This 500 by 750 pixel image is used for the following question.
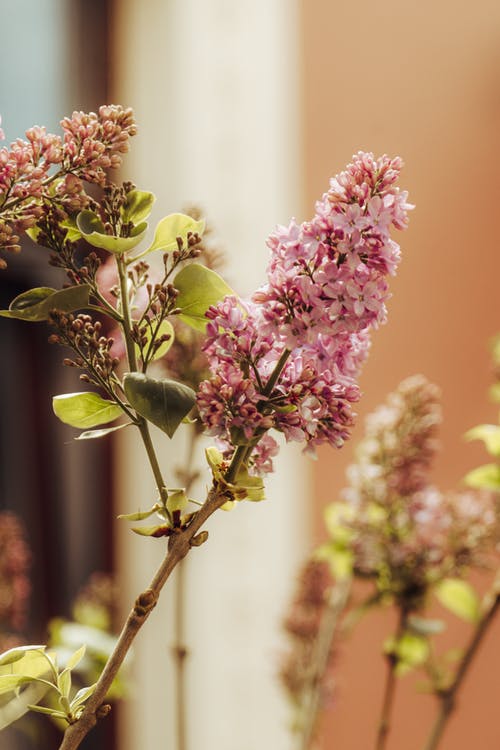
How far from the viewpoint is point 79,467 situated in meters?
1.35

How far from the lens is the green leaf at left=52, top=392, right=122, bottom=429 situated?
1.12ft

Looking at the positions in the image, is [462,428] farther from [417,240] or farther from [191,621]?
[191,621]

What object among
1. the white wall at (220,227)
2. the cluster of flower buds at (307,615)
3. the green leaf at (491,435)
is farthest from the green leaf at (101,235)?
the white wall at (220,227)

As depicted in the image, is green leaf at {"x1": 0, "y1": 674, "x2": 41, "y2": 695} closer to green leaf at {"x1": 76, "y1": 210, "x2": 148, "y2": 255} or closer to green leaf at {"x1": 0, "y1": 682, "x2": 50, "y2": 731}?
green leaf at {"x1": 0, "y1": 682, "x2": 50, "y2": 731}

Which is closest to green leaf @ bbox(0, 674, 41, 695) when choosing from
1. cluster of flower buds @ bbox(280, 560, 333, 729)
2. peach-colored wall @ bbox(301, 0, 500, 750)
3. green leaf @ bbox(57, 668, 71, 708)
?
green leaf @ bbox(57, 668, 71, 708)

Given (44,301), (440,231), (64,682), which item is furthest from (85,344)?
(440,231)

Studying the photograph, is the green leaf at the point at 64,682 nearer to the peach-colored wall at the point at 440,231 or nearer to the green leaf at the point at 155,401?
the green leaf at the point at 155,401

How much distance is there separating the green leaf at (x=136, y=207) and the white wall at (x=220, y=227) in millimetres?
991

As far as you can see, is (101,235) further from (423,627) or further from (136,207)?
(423,627)

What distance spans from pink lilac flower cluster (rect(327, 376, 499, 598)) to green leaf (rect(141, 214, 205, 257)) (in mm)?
294

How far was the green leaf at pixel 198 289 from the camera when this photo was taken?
0.35 m

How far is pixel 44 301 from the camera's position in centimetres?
32

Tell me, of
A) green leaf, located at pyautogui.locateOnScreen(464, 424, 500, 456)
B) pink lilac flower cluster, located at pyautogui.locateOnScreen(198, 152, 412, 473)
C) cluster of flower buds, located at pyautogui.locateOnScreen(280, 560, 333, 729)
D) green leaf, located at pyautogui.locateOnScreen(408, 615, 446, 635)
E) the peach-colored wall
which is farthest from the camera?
the peach-colored wall

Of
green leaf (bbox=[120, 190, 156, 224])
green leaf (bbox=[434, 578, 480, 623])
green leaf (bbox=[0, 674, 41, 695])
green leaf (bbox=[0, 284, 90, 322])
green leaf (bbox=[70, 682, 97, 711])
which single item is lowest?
green leaf (bbox=[434, 578, 480, 623])
